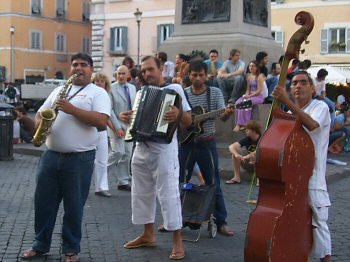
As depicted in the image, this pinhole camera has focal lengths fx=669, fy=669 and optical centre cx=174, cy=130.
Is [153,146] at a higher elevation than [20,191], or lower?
higher

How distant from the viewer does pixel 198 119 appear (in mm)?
7020

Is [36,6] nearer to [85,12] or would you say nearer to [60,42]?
[60,42]

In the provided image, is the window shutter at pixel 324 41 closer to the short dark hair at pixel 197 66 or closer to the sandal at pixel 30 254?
the short dark hair at pixel 197 66

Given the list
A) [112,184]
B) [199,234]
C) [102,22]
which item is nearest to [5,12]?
[102,22]

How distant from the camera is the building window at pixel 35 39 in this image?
5631 centimetres

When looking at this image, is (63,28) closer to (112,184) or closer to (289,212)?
(112,184)

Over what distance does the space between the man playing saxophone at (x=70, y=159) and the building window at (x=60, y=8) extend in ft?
179

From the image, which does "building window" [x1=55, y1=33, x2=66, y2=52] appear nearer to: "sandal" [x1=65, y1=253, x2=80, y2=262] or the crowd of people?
the crowd of people

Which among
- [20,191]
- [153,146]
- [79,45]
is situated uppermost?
[79,45]

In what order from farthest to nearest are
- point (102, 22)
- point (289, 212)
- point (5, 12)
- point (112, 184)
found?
point (5, 12) → point (102, 22) → point (112, 184) → point (289, 212)

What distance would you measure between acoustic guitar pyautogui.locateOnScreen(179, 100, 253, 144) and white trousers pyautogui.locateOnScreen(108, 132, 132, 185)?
3.14m

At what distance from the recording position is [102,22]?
1949 inches

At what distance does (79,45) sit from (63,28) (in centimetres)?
232

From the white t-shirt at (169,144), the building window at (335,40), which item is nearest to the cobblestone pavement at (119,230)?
the white t-shirt at (169,144)
